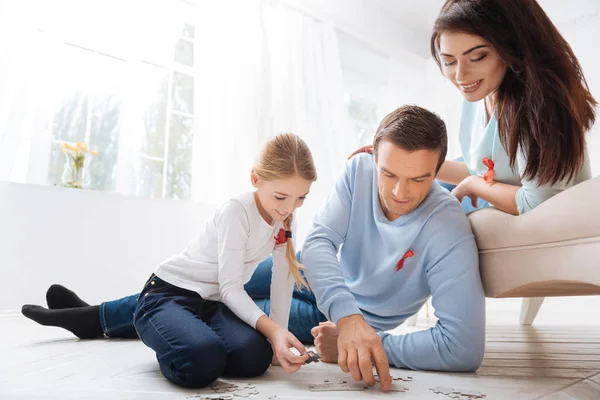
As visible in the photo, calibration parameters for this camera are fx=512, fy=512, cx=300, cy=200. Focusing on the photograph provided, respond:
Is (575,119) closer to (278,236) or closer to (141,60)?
(278,236)

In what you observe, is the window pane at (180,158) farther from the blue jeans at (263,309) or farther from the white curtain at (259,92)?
the blue jeans at (263,309)

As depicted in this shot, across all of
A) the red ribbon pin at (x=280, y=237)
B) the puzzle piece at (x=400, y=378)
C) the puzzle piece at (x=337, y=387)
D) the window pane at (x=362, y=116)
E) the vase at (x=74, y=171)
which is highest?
the window pane at (x=362, y=116)

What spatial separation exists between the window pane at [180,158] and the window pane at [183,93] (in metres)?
0.07

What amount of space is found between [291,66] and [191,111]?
2.66 feet

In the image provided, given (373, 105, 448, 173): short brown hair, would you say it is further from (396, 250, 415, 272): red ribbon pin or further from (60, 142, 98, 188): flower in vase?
(60, 142, 98, 188): flower in vase

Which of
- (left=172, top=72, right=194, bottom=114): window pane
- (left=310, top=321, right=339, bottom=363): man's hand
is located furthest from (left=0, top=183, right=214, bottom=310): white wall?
(left=310, top=321, right=339, bottom=363): man's hand

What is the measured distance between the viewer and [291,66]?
3.71 metres

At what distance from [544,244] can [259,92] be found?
261 centimetres

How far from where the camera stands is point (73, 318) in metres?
1.68

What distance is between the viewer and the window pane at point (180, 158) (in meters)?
3.29

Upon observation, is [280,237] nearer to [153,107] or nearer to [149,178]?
[149,178]

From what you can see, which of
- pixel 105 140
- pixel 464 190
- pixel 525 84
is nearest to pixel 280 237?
pixel 464 190

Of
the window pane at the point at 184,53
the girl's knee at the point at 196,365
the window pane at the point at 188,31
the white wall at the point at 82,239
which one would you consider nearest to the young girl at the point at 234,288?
the girl's knee at the point at 196,365

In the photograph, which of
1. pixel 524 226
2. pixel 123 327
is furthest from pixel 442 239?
pixel 123 327
